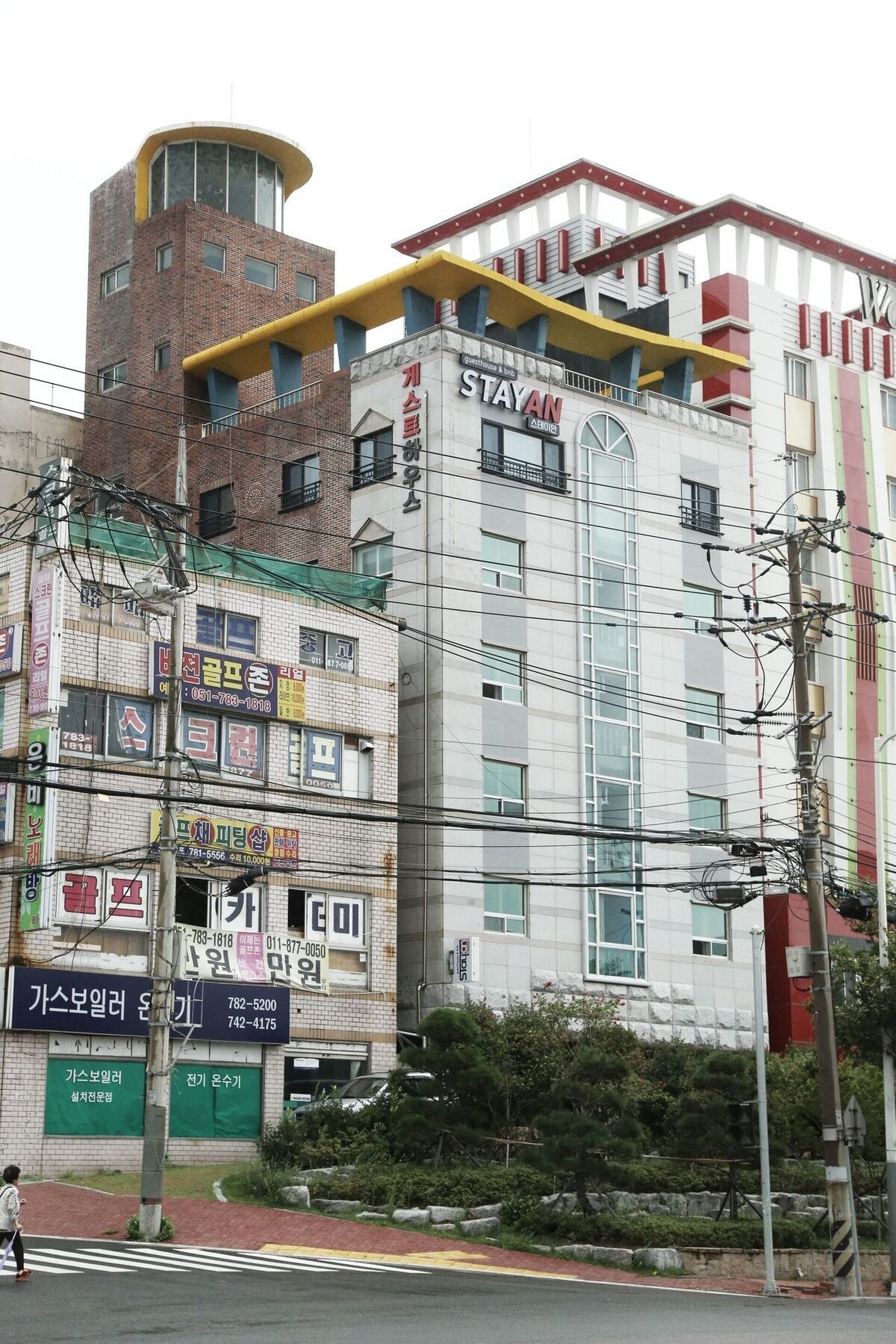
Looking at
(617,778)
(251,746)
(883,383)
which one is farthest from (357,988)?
(883,383)

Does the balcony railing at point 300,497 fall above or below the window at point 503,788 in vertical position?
above

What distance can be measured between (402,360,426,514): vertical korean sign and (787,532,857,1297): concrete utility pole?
62.9ft

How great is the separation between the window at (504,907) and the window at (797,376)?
74.8ft

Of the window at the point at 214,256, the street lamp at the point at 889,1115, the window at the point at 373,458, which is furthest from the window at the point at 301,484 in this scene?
the street lamp at the point at 889,1115

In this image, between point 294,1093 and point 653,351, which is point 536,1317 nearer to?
point 294,1093

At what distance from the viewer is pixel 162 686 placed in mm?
43281

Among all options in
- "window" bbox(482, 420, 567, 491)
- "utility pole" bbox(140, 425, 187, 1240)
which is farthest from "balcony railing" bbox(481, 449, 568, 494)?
"utility pole" bbox(140, 425, 187, 1240)

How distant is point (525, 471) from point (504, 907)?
12623mm

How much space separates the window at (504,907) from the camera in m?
49.1

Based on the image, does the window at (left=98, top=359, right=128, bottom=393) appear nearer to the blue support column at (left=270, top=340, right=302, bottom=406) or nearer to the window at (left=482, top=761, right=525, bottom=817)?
the blue support column at (left=270, top=340, right=302, bottom=406)

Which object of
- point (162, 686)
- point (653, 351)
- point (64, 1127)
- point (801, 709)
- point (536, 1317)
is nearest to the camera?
point (536, 1317)

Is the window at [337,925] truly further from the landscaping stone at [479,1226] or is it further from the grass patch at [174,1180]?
the landscaping stone at [479,1226]

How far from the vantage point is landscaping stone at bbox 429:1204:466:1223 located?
1308 inches

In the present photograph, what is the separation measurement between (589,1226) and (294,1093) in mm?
14069
